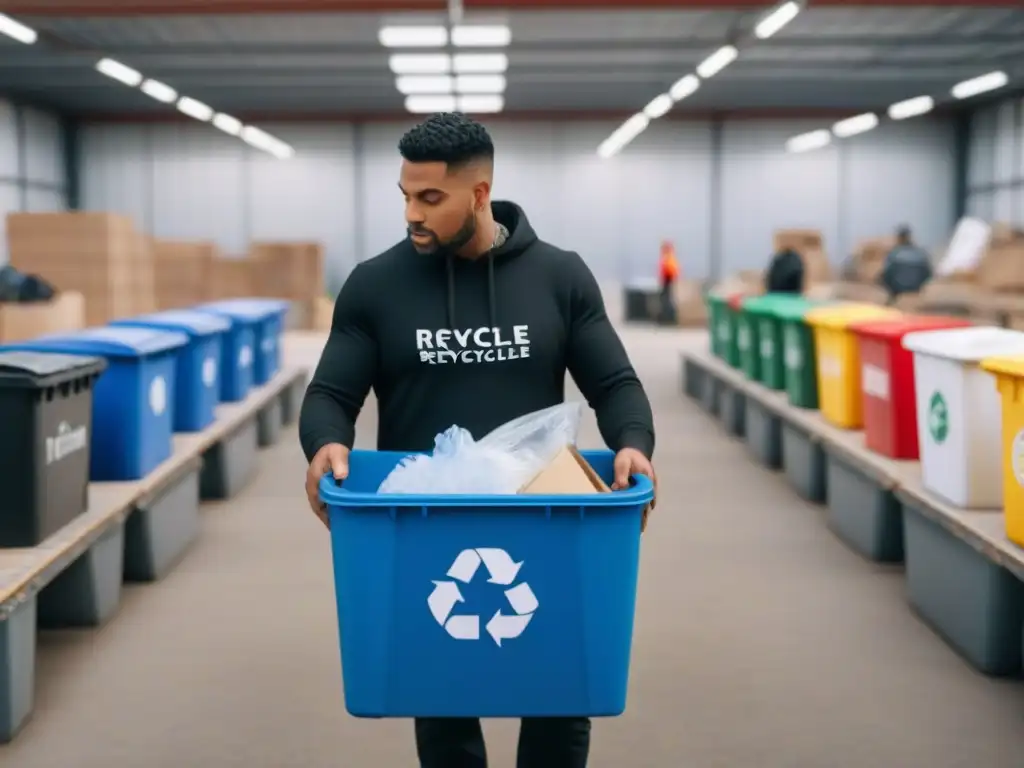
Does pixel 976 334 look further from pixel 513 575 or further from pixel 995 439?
pixel 513 575

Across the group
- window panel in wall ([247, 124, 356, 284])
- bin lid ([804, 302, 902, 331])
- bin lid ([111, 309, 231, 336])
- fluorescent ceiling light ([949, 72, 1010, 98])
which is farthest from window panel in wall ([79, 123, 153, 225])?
bin lid ([804, 302, 902, 331])

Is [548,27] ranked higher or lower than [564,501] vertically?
higher

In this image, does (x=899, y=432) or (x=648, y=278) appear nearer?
(x=899, y=432)

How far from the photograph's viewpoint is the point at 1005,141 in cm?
2209

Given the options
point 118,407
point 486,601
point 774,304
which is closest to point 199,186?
point 774,304

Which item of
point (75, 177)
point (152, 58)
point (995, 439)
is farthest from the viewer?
point (75, 177)

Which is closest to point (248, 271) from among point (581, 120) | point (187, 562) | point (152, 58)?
point (152, 58)

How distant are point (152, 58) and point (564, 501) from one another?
52.5ft

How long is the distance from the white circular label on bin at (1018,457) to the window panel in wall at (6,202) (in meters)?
17.9

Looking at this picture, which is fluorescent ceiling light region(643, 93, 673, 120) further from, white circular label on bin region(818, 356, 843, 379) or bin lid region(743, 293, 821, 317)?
white circular label on bin region(818, 356, 843, 379)

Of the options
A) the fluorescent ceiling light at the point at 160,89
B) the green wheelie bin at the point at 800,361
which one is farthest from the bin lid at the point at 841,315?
the fluorescent ceiling light at the point at 160,89

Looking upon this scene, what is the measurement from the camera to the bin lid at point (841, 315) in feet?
22.8

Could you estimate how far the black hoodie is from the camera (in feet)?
7.73

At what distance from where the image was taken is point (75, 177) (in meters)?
24.1
